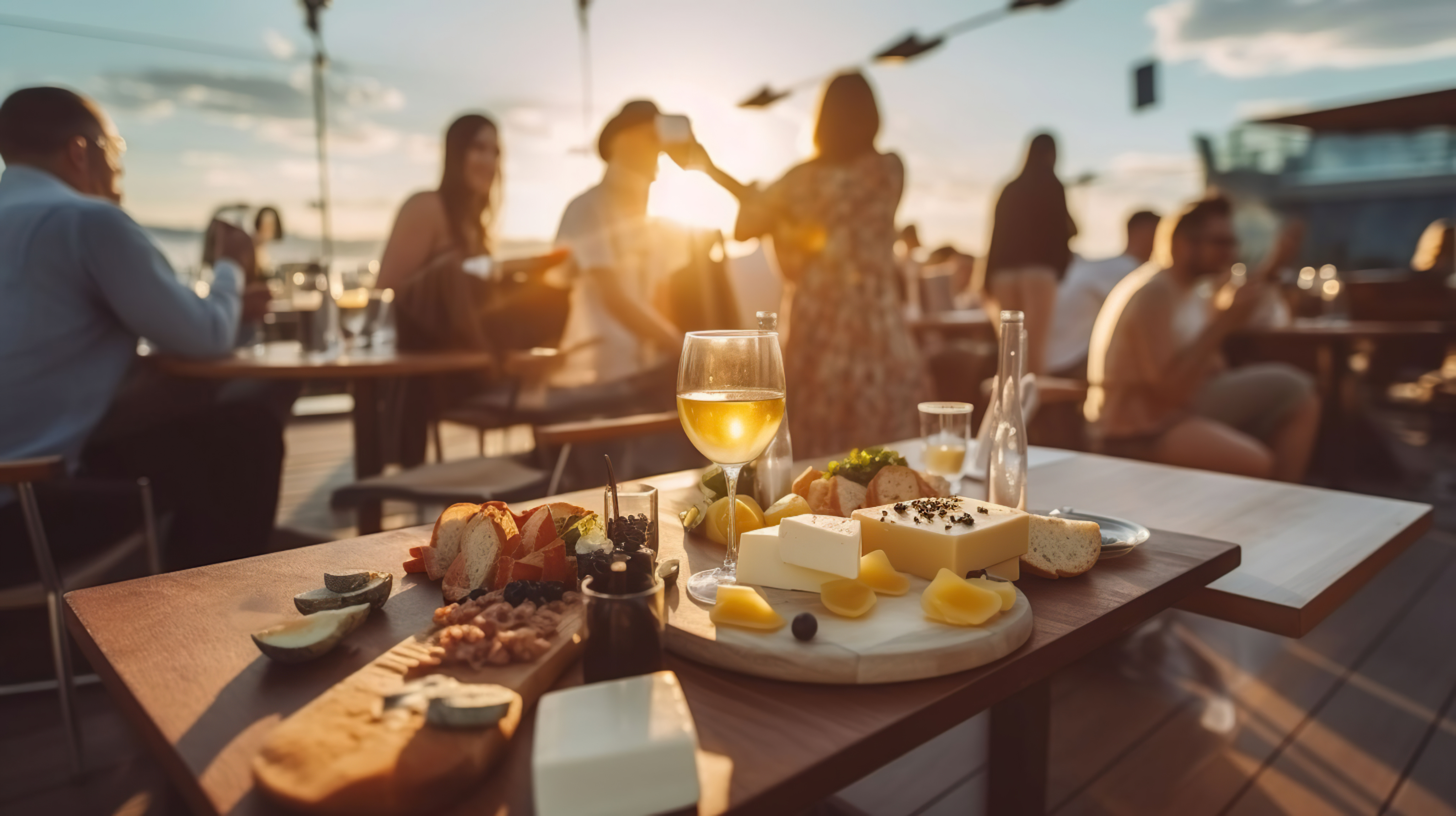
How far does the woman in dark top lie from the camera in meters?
4.05

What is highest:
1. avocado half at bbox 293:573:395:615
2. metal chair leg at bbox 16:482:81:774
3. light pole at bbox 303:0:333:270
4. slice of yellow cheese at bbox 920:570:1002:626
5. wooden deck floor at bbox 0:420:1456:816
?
light pole at bbox 303:0:333:270

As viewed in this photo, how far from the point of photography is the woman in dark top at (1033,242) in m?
4.05

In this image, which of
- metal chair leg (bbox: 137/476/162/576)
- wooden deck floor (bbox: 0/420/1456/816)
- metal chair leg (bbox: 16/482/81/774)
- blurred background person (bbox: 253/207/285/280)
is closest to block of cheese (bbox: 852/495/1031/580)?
wooden deck floor (bbox: 0/420/1456/816)

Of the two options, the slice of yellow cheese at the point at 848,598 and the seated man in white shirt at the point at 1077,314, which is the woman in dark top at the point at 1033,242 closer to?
the seated man in white shirt at the point at 1077,314

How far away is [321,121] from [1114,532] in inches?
248

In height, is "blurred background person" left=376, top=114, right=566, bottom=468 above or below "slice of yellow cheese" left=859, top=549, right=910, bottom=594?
above

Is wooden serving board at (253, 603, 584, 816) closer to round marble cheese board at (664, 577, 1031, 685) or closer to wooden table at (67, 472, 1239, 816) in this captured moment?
wooden table at (67, 472, 1239, 816)

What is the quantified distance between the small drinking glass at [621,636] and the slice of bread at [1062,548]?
0.47 meters

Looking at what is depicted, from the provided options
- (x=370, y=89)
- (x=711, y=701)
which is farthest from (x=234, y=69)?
(x=711, y=701)

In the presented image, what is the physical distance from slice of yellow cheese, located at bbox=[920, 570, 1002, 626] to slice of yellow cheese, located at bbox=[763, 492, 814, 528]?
0.95ft

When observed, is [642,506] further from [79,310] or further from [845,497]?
[79,310]

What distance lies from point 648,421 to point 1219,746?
1.58m

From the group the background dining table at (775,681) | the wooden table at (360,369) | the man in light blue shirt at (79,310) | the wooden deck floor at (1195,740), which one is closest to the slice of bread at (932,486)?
the background dining table at (775,681)

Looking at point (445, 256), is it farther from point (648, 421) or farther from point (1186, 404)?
point (1186, 404)
